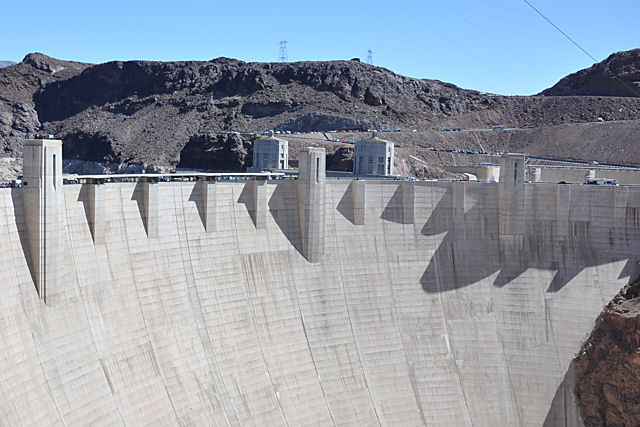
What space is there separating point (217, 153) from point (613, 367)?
52774 millimetres

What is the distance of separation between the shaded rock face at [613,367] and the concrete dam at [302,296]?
2.02ft

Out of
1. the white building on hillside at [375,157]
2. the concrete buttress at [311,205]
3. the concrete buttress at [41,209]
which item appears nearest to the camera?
the concrete buttress at [41,209]

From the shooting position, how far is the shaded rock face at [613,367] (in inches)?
1023

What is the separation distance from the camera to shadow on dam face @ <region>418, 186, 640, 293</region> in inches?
1173

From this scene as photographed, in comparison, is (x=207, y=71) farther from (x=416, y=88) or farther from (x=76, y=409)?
(x=76, y=409)

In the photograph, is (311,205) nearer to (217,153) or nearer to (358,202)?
(358,202)

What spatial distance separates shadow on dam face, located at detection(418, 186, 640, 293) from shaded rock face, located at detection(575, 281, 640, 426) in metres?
2.10

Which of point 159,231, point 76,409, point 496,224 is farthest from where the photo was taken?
point 496,224

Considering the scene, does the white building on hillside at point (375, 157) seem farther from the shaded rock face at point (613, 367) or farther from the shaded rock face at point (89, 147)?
the shaded rock face at point (89, 147)

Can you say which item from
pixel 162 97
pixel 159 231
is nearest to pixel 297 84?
pixel 162 97

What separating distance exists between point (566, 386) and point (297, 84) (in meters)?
73.9

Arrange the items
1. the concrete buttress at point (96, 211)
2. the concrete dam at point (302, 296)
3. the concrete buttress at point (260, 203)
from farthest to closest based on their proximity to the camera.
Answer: the concrete buttress at point (260, 203), the concrete buttress at point (96, 211), the concrete dam at point (302, 296)

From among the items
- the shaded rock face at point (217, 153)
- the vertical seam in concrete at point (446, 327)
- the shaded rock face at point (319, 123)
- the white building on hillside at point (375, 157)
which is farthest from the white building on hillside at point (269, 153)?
the shaded rock face at point (319, 123)

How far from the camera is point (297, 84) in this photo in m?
96.6
